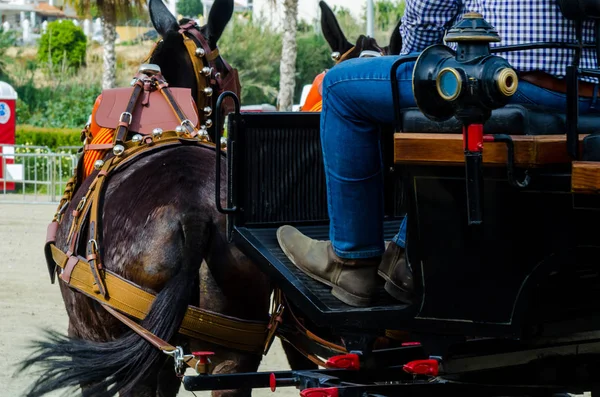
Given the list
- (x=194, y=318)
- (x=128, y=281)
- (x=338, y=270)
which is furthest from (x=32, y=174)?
(x=338, y=270)

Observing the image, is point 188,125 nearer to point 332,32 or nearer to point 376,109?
point 376,109

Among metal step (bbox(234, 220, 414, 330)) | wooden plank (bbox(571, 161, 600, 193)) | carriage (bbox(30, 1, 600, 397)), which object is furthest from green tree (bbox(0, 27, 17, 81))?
wooden plank (bbox(571, 161, 600, 193))

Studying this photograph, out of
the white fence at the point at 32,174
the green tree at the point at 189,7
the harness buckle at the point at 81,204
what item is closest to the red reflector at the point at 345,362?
the harness buckle at the point at 81,204

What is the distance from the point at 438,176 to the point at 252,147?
1.06 metres

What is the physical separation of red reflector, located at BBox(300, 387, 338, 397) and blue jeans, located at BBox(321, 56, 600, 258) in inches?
17.3

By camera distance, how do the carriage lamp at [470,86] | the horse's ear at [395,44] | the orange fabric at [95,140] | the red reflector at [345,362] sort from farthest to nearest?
the horse's ear at [395,44]
the orange fabric at [95,140]
the red reflector at [345,362]
the carriage lamp at [470,86]

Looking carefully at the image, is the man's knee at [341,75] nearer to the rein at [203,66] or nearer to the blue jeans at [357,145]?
the blue jeans at [357,145]

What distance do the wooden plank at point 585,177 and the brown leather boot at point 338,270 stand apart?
944 millimetres

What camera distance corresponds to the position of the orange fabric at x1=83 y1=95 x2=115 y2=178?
4.81 m

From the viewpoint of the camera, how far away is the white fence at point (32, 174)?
17312 mm

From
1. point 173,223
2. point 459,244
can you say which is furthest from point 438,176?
point 173,223

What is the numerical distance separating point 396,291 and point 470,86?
0.86 meters

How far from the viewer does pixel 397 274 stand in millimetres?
3037

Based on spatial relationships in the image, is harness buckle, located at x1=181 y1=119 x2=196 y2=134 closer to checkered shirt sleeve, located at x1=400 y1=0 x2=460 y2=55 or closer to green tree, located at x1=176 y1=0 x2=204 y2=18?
checkered shirt sleeve, located at x1=400 y1=0 x2=460 y2=55
